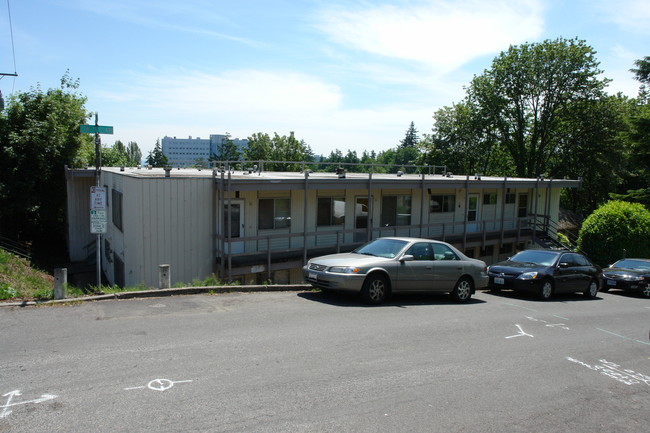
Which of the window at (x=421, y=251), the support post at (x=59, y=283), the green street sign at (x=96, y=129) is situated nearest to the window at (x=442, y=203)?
the window at (x=421, y=251)

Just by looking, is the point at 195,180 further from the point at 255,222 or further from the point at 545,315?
the point at 545,315

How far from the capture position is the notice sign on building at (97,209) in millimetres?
9547

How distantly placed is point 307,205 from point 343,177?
179cm

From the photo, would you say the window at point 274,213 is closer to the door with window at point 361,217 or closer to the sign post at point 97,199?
the door with window at point 361,217

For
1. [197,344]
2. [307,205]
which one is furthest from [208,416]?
[307,205]

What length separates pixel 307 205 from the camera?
1805 cm

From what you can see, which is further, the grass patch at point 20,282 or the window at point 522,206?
the window at point 522,206

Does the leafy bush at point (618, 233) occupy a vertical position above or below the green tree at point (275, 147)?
below

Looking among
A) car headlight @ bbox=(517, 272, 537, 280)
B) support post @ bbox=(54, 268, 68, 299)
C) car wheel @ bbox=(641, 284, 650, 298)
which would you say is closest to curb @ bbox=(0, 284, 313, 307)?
support post @ bbox=(54, 268, 68, 299)

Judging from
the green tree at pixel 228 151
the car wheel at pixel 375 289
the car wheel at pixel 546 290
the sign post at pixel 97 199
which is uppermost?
the green tree at pixel 228 151

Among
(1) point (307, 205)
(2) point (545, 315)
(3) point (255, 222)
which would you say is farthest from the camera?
(1) point (307, 205)

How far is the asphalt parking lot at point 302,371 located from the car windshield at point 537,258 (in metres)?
5.00

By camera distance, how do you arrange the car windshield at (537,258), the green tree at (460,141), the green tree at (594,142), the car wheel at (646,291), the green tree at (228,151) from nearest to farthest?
the car windshield at (537,258)
the car wheel at (646,291)
the green tree at (594,142)
the green tree at (460,141)
the green tree at (228,151)

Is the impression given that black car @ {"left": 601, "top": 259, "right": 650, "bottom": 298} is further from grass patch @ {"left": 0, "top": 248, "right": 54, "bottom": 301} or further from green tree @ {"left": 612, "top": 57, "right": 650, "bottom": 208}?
grass patch @ {"left": 0, "top": 248, "right": 54, "bottom": 301}
